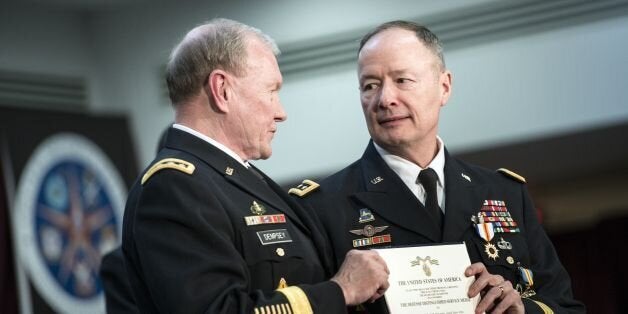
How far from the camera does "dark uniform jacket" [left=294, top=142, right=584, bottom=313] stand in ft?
9.75

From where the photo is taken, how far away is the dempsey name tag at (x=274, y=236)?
2629mm

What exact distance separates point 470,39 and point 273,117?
4613 mm

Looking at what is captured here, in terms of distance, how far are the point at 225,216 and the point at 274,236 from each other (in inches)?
6.1

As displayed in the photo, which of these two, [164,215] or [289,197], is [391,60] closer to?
[289,197]

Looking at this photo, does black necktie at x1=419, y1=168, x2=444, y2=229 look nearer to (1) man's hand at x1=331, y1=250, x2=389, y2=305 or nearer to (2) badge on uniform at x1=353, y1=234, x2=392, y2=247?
(2) badge on uniform at x1=353, y1=234, x2=392, y2=247

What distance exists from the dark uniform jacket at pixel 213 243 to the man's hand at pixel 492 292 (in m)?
0.38

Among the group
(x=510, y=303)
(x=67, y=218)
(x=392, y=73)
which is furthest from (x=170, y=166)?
(x=67, y=218)

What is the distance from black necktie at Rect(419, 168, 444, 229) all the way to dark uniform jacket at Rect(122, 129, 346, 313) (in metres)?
0.38

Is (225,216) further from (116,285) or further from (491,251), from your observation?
(116,285)

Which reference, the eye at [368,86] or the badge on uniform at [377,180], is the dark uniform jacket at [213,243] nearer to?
the badge on uniform at [377,180]

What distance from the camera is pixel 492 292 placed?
2.72 meters

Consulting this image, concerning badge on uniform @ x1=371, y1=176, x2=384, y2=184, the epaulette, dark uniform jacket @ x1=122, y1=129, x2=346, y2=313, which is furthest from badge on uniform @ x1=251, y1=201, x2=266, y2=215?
badge on uniform @ x1=371, y1=176, x2=384, y2=184

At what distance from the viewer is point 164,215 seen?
249 centimetres

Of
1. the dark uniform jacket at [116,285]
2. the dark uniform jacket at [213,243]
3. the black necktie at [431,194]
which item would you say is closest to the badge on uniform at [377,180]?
the black necktie at [431,194]
